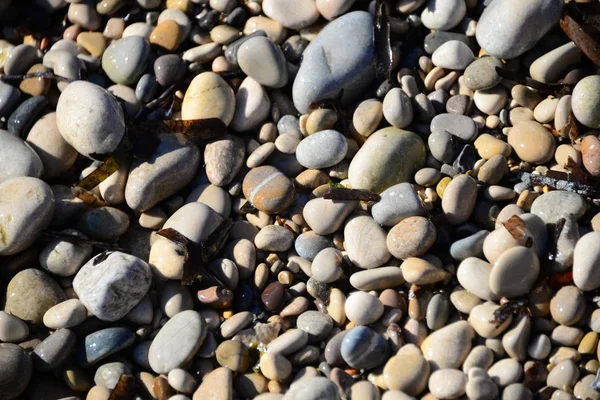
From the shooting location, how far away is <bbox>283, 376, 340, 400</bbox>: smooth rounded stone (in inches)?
118

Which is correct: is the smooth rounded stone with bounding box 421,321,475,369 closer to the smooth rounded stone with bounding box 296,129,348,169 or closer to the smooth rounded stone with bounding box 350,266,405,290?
the smooth rounded stone with bounding box 350,266,405,290

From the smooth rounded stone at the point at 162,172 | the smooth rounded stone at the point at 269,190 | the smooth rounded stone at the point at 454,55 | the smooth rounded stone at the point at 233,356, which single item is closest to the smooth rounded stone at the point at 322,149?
the smooth rounded stone at the point at 269,190

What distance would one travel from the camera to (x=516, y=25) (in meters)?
3.76

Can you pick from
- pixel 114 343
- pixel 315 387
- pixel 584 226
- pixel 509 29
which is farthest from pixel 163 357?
pixel 509 29

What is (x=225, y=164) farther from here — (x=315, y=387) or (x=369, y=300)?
(x=315, y=387)

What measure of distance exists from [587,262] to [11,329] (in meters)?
2.90

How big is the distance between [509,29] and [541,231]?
48.1 inches

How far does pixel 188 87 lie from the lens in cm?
424

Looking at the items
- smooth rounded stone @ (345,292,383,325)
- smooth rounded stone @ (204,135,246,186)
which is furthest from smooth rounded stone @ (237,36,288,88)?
smooth rounded stone @ (345,292,383,325)

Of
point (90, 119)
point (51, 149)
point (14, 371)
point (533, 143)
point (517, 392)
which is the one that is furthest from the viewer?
point (51, 149)

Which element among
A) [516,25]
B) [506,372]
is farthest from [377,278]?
[516,25]

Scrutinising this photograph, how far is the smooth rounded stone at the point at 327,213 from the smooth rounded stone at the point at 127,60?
1522 millimetres

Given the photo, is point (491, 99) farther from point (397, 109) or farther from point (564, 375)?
point (564, 375)

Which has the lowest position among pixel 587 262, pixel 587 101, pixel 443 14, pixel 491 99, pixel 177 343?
pixel 177 343
